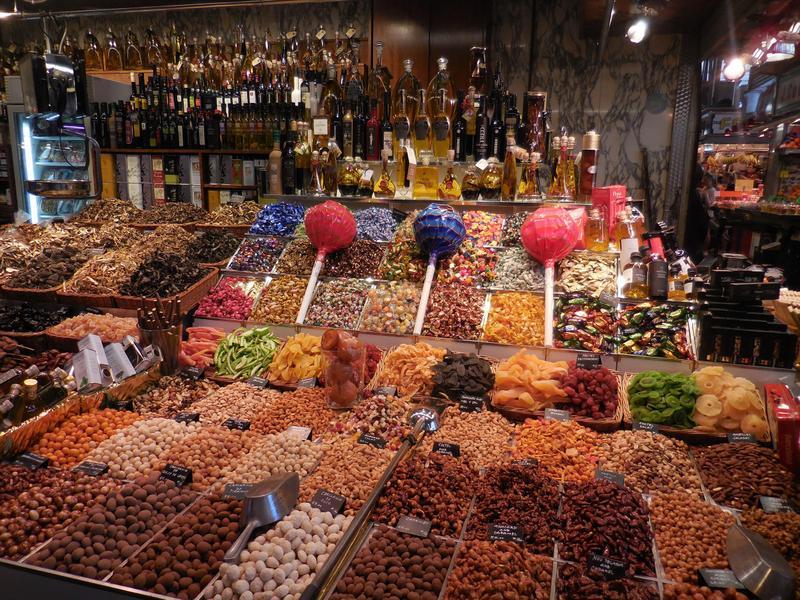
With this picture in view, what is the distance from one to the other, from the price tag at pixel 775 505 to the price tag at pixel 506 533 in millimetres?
733

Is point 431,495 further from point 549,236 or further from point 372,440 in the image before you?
point 549,236

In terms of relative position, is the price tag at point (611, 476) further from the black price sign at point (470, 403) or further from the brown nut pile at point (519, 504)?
the black price sign at point (470, 403)

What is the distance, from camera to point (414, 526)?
1618 mm

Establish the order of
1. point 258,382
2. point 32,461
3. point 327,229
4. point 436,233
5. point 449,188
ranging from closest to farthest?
point 32,461, point 258,382, point 436,233, point 327,229, point 449,188

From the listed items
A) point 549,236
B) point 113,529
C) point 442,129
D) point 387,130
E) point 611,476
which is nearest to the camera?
point 113,529

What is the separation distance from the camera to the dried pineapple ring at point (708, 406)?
2.14m

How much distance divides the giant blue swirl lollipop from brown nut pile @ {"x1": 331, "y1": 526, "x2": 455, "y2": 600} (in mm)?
1470

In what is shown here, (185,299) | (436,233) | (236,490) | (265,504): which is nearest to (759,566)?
(265,504)

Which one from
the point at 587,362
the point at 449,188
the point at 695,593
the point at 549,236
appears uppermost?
the point at 449,188

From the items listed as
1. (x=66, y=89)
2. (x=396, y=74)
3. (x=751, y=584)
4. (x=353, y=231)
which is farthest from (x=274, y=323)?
(x=396, y=74)

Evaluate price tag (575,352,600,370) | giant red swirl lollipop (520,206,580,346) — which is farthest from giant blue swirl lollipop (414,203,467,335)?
price tag (575,352,600,370)

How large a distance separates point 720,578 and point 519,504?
0.52 m

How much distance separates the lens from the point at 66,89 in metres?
4.58

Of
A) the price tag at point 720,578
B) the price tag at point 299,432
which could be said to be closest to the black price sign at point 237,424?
the price tag at point 299,432
